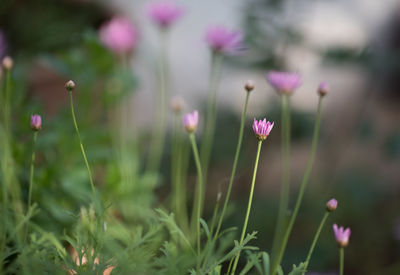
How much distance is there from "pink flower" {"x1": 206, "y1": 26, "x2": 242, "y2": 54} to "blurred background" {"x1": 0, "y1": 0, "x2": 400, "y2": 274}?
0.02 meters

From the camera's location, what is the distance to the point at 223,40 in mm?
554

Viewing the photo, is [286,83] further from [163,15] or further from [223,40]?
[163,15]

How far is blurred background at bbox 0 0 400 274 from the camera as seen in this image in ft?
2.32

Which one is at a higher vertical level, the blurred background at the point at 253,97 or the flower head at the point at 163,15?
the flower head at the point at 163,15

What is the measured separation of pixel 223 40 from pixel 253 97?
3.96 feet

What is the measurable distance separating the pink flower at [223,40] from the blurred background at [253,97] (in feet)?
0.06

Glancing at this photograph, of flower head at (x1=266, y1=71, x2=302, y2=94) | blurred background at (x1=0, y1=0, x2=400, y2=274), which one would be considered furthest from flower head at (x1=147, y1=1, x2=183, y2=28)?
flower head at (x1=266, y1=71, x2=302, y2=94)

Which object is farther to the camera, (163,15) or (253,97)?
(253,97)

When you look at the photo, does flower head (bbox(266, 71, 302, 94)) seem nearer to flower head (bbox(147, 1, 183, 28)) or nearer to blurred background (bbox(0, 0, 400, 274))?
blurred background (bbox(0, 0, 400, 274))

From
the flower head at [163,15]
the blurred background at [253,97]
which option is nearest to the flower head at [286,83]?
the blurred background at [253,97]

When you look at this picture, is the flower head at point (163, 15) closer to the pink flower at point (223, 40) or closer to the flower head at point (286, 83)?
the pink flower at point (223, 40)

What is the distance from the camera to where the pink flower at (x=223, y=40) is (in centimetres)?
55

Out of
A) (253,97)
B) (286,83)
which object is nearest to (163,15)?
(286,83)

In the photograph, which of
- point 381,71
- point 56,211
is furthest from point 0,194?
point 381,71
